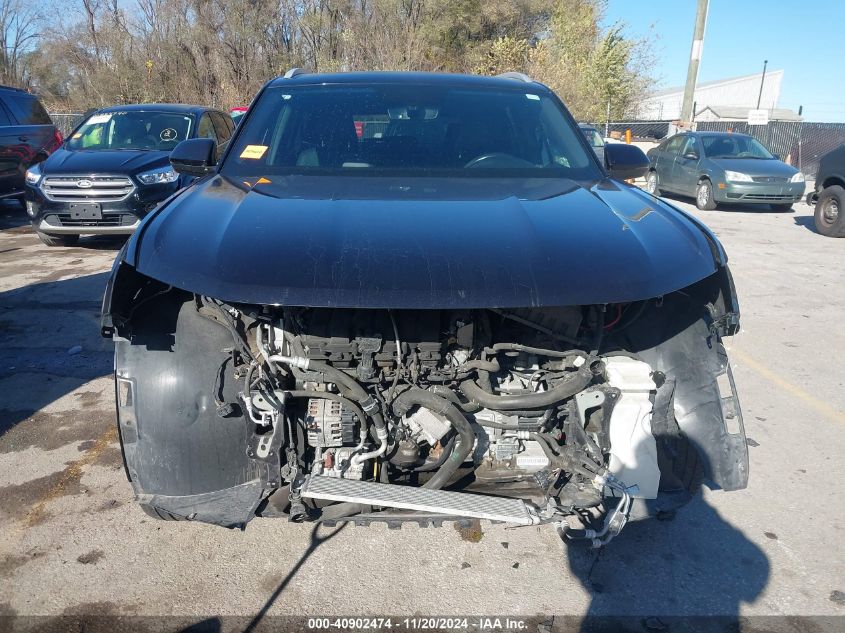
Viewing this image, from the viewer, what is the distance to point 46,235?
8719 mm

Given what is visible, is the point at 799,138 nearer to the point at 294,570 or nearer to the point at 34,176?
the point at 34,176

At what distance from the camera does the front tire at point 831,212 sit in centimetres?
1066

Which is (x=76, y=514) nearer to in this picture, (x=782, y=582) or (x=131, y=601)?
(x=131, y=601)

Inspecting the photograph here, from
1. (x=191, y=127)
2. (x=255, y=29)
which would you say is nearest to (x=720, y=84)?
(x=255, y=29)

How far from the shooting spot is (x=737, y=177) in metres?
13.3

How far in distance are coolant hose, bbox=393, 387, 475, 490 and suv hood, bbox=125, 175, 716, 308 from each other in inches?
20.4

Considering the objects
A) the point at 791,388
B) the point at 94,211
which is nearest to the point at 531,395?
the point at 791,388

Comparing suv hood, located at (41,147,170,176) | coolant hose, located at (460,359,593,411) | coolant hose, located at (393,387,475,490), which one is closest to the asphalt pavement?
coolant hose, located at (393,387,475,490)

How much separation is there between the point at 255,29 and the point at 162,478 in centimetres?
2683

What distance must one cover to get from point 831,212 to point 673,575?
10.3 m

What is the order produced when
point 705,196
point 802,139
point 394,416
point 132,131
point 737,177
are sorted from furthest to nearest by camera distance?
1. point 802,139
2. point 705,196
3. point 737,177
4. point 132,131
5. point 394,416

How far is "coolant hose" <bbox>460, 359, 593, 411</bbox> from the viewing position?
2389 millimetres

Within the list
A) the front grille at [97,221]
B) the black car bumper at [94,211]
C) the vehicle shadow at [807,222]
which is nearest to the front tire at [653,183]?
the vehicle shadow at [807,222]

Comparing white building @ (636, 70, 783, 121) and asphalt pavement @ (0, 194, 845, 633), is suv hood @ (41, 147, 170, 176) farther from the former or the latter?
white building @ (636, 70, 783, 121)
